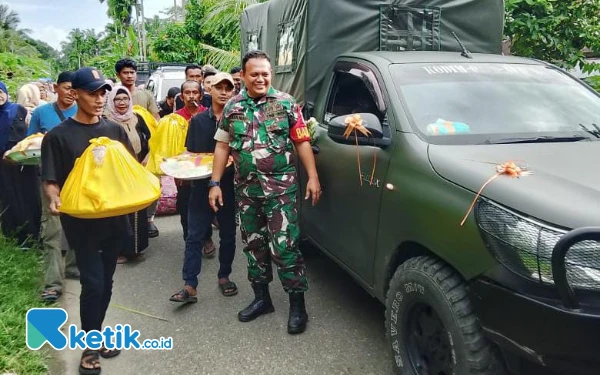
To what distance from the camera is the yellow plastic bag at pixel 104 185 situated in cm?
283

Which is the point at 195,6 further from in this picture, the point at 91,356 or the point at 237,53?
the point at 91,356

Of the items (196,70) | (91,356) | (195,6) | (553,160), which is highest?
(195,6)

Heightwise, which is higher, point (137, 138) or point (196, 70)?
point (196, 70)

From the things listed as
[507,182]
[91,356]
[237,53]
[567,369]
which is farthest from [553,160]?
[237,53]

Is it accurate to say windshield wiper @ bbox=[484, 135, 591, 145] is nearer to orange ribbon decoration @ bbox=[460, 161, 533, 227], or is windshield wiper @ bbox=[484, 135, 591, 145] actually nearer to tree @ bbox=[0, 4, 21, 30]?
orange ribbon decoration @ bbox=[460, 161, 533, 227]

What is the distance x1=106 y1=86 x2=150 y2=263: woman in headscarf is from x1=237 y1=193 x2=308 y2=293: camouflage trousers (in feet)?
5.90

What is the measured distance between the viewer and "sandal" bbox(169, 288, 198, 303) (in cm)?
401

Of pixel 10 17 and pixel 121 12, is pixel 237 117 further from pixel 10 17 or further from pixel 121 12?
pixel 10 17

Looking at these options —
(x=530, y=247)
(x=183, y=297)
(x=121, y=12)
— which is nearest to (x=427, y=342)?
(x=530, y=247)

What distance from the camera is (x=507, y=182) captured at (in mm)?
2113

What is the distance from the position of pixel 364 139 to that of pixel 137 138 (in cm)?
298

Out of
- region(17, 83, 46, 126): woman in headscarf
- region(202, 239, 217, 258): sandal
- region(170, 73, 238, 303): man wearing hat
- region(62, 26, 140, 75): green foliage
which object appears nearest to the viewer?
region(170, 73, 238, 303): man wearing hat

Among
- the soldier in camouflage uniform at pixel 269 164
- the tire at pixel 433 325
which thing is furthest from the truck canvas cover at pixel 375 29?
the tire at pixel 433 325

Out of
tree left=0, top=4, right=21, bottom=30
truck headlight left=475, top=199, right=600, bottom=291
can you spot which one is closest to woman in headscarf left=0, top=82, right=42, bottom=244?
truck headlight left=475, top=199, right=600, bottom=291
